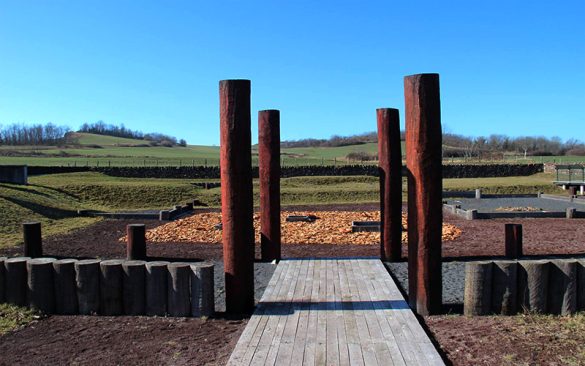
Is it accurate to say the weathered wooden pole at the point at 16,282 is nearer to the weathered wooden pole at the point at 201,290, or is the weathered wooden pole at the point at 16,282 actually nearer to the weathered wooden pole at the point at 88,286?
the weathered wooden pole at the point at 88,286

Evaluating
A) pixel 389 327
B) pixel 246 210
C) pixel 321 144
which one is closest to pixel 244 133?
pixel 246 210

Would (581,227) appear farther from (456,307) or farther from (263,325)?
(263,325)

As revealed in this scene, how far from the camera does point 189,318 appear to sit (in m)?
6.77

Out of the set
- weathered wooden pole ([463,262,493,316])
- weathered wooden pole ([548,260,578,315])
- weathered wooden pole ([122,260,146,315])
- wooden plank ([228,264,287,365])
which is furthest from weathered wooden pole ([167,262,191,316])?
weathered wooden pole ([548,260,578,315])

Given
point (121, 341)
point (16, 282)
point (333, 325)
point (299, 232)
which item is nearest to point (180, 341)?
point (121, 341)

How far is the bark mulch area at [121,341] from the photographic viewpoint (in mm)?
5422

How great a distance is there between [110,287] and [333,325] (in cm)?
289

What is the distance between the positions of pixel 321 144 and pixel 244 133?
107342 millimetres

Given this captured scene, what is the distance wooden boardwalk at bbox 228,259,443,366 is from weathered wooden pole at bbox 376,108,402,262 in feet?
5.26

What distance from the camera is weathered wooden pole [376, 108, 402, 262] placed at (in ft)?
33.7

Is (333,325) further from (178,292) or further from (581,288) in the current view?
(581,288)

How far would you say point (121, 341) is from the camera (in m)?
5.98

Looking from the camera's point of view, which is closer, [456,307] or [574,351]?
[574,351]

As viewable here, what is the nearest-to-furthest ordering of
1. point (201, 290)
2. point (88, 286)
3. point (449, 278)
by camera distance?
point (201, 290) < point (88, 286) < point (449, 278)
